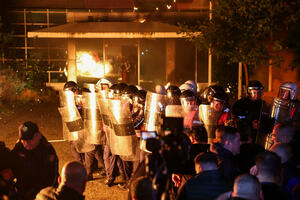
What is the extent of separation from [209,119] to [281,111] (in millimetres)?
1319

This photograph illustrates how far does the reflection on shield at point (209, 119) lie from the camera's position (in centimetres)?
671

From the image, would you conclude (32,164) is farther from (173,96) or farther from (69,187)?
(173,96)

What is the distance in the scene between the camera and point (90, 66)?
75.2ft

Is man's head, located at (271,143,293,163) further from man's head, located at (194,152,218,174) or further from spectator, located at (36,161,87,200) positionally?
spectator, located at (36,161,87,200)

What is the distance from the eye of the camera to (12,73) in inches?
857

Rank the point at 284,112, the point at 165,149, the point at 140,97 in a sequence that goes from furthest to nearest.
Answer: the point at 140,97, the point at 284,112, the point at 165,149

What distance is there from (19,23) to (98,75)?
6194 millimetres

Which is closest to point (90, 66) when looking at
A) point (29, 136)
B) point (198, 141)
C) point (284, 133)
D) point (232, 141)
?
point (198, 141)

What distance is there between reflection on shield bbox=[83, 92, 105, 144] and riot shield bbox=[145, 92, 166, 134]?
1.67 metres

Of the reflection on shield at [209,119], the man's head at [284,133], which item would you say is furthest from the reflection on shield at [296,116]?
the reflection on shield at [209,119]

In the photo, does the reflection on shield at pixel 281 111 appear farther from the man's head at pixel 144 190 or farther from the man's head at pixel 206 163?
the man's head at pixel 144 190

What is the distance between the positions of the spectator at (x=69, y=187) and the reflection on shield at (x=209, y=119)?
311 centimetres

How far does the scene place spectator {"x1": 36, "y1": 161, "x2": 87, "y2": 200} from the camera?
156 inches

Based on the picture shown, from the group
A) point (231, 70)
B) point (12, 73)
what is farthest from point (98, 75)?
point (231, 70)
